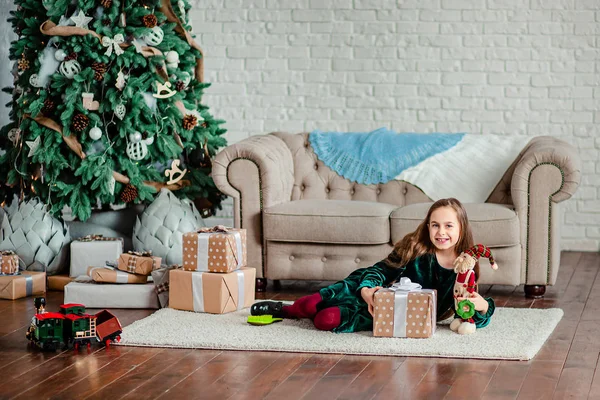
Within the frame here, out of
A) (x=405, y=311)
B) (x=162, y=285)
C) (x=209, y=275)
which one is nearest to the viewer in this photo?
(x=405, y=311)

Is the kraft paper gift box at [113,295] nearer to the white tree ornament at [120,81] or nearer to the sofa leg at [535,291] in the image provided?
the white tree ornament at [120,81]

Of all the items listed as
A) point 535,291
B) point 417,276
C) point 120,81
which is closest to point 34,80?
point 120,81

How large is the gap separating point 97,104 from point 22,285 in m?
0.95

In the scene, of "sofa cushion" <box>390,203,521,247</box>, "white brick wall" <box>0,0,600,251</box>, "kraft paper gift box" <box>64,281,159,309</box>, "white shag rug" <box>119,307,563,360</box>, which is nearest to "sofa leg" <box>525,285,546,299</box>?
"sofa cushion" <box>390,203,521,247</box>

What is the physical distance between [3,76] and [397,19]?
2408 mm

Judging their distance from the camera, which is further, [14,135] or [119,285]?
[14,135]

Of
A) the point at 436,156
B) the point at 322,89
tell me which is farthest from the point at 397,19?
the point at 436,156

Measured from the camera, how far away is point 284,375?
2.99 metres

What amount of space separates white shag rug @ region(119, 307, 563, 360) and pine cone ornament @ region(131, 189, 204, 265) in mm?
839

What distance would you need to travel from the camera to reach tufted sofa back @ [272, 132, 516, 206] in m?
4.79

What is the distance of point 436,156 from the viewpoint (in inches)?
192

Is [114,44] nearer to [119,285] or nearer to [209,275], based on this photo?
[119,285]

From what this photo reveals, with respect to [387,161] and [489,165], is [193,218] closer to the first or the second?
[387,161]

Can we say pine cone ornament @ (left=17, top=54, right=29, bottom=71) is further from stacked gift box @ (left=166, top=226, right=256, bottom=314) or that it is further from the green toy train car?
the green toy train car
